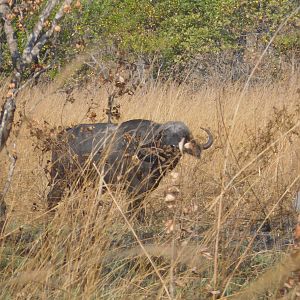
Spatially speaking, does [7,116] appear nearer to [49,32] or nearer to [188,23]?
[49,32]

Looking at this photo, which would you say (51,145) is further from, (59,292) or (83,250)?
(59,292)

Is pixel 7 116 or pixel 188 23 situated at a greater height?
pixel 7 116

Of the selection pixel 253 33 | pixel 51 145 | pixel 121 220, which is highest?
pixel 51 145

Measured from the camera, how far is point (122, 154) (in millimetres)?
4449

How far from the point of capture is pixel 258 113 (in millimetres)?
8047

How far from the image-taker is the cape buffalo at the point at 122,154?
396cm

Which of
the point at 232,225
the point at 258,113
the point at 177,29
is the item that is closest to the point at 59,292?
the point at 232,225

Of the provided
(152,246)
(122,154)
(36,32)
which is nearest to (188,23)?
(122,154)

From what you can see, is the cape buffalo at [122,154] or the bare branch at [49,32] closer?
the bare branch at [49,32]

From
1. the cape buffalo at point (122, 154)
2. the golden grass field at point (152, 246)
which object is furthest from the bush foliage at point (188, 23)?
the golden grass field at point (152, 246)

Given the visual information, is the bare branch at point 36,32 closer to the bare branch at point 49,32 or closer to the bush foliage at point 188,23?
the bare branch at point 49,32

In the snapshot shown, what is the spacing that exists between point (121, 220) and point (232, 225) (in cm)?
66

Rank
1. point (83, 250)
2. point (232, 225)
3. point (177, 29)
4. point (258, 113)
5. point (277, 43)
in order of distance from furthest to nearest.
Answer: point (177, 29), point (277, 43), point (258, 113), point (232, 225), point (83, 250)

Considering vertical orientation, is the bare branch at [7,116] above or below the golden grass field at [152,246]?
above
